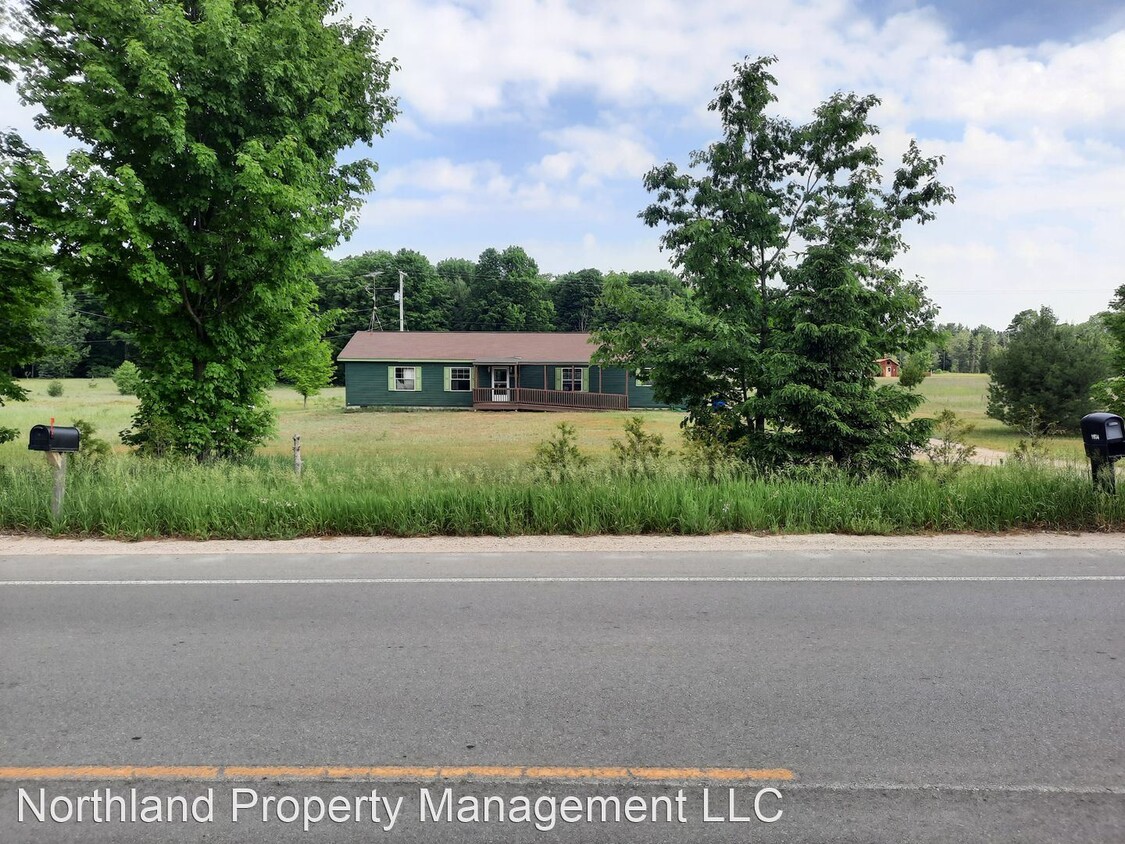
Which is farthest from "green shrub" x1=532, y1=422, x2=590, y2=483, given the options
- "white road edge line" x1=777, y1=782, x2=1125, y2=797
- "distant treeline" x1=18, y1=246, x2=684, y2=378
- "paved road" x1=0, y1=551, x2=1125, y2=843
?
"distant treeline" x1=18, y1=246, x2=684, y2=378

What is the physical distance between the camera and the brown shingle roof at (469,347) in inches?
1703

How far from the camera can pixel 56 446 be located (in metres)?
9.08

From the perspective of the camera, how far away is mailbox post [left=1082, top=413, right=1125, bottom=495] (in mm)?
9133

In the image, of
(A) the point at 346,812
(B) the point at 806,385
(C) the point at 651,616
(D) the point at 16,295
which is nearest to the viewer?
(A) the point at 346,812

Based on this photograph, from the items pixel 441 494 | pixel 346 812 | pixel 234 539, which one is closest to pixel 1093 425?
pixel 441 494

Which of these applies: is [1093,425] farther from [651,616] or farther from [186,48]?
[186,48]

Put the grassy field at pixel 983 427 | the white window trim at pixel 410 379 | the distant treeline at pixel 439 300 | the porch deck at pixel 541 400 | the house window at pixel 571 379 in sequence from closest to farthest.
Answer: the grassy field at pixel 983 427 → the porch deck at pixel 541 400 → the white window trim at pixel 410 379 → the house window at pixel 571 379 → the distant treeline at pixel 439 300

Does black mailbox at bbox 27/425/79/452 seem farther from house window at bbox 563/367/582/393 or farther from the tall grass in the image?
house window at bbox 563/367/582/393

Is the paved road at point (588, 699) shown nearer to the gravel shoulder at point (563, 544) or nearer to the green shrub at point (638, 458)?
the gravel shoulder at point (563, 544)

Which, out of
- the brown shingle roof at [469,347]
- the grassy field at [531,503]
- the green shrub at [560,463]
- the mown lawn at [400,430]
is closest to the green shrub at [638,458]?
the grassy field at [531,503]

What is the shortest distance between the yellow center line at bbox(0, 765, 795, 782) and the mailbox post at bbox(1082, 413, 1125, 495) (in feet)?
27.0

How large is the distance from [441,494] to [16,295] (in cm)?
966

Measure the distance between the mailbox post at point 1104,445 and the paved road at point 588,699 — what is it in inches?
119

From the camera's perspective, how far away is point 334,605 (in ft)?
19.8
